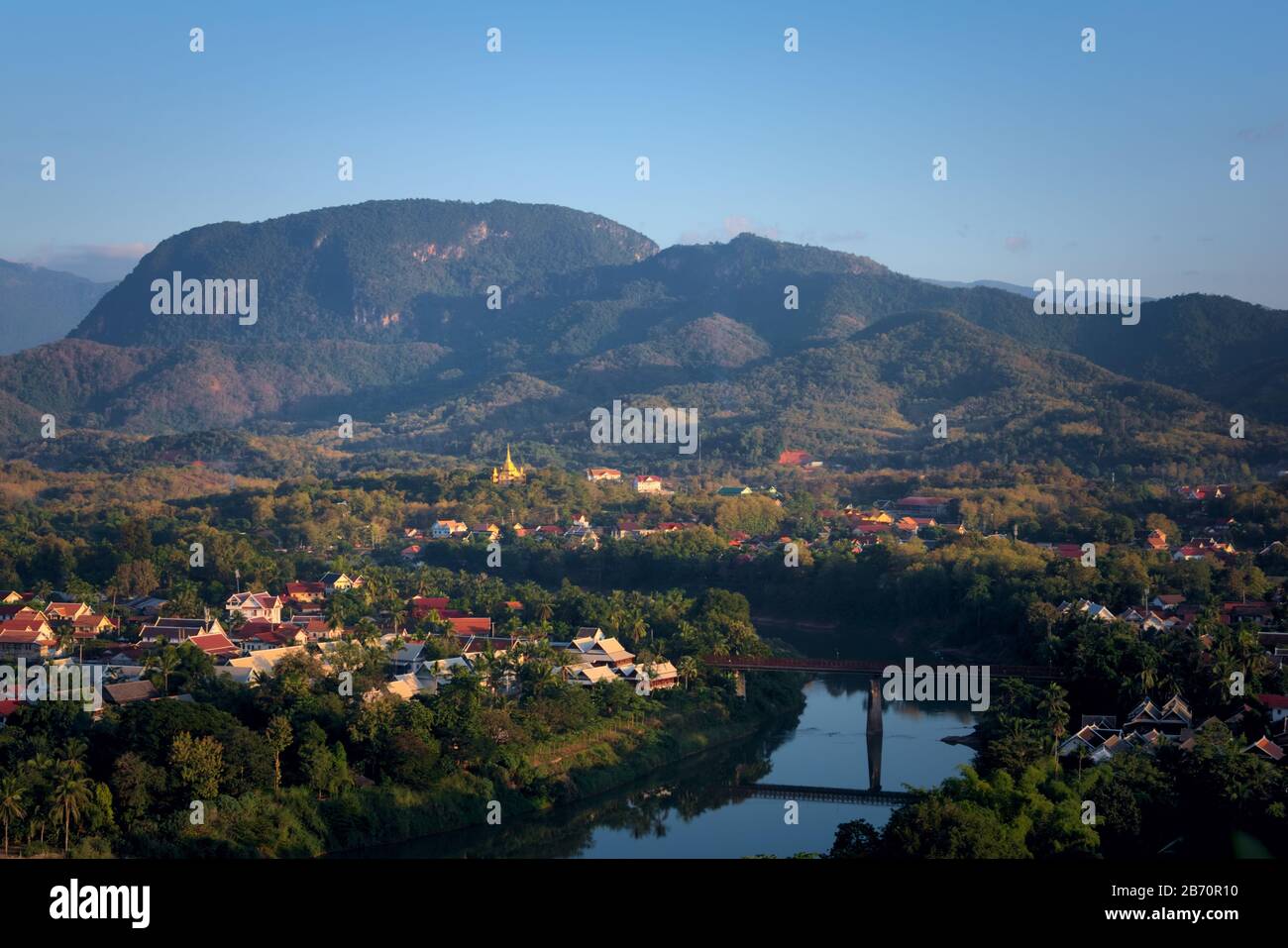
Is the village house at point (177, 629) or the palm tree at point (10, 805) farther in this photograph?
the village house at point (177, 629)

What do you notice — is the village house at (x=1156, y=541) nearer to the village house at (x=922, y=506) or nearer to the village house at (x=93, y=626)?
Result: the village house at (x=922, y=506)

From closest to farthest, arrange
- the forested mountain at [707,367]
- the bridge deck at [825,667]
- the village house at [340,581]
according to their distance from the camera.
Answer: the bridge deck at [825,667] < the village house at [340,581] < the forested mountain at [707,367]

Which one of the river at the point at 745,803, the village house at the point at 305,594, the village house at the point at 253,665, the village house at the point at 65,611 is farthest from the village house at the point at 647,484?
the village house at the point at 253,665

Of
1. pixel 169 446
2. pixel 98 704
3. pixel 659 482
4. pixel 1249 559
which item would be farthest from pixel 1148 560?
pixel 169 446

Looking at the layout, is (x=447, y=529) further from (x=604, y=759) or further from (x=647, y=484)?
(x=604, y=759)

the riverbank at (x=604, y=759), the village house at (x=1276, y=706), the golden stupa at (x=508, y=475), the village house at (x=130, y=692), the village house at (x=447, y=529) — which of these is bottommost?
the riverbank at (x=604, y=759)

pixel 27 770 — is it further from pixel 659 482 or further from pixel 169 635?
pixel 659 482

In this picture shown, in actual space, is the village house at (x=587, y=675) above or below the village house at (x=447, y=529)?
below
